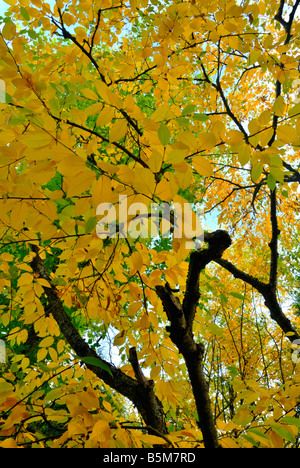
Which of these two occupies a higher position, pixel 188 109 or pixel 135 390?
pixel 188 109

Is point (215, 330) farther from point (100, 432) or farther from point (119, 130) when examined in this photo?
point (119, 130)

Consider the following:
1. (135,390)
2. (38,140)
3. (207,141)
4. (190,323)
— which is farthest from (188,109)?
(135,390)

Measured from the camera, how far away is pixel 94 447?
3.80 feet

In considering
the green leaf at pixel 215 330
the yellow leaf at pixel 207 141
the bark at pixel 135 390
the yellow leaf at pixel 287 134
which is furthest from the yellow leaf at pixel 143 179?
the bark at pixel 135 390

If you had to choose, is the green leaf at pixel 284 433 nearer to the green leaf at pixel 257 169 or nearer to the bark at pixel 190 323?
the bark at pixel 190 323

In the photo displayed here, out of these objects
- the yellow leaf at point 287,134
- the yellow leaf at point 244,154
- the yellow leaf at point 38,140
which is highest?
the yellow leaf at point 287,134

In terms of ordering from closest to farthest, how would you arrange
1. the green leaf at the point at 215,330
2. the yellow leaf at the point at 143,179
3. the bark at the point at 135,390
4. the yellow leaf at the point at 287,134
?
1. the yellow leaf at the point at 143,179
2. the yellow leaf at the point at 287,134
3. the green leaf at the point at 215,330
4. the bark at the point at 135,390

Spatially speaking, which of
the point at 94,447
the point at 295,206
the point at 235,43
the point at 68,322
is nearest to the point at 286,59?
the point at 235,43

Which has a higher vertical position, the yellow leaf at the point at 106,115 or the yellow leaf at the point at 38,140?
the yellow leaf at the point at 106,115

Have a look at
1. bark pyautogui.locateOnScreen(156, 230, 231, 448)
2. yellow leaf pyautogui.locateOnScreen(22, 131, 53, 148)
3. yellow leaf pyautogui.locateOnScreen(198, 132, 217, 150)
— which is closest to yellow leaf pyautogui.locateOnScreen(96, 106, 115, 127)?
yellow leaf pyautogui.locateOnScreen(22, 131, 53, 148)

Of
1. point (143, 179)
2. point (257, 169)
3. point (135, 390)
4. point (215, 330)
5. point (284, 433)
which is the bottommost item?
point (284, 433)

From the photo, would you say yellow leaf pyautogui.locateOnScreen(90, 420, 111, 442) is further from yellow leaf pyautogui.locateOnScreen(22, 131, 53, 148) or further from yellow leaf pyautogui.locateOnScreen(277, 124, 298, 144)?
yellow leaf pyautogui.locateOnScreen(277, 124, 298, 144)

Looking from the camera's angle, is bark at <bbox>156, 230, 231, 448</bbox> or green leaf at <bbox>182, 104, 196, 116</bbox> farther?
bark at <bbox>156, 230, 231, 448</bbox>

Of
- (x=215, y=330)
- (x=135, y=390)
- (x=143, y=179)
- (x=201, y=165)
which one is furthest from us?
(x=135, y=390)
